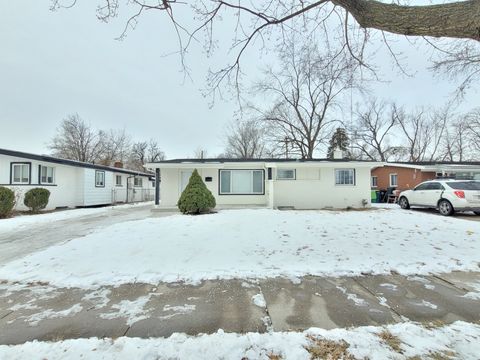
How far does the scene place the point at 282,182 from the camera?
49.5ft

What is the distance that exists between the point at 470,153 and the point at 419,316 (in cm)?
4260

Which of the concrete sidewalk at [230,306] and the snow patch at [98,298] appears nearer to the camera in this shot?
the concrete sidewalk at [230,306]

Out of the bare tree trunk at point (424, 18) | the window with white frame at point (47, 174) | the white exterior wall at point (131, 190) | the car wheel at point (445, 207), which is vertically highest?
the bare tree trunk at point (424, 18)

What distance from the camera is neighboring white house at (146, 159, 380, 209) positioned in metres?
14.9

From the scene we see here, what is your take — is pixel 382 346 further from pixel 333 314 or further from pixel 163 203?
pixel 163 203

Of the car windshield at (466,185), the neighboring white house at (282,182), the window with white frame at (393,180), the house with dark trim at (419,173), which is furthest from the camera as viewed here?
the window with white frame at (393,180)

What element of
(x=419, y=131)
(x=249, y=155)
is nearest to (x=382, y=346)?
(x=249, y=155)

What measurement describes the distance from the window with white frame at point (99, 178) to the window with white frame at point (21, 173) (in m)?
4.24

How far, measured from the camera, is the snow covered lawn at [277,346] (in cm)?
225

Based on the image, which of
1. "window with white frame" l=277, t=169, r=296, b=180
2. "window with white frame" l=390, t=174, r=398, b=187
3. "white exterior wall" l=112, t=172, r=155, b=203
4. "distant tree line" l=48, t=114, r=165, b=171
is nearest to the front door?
"window with white frame" l=277, t=169, r=296, b=180

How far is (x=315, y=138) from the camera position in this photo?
29781 mm

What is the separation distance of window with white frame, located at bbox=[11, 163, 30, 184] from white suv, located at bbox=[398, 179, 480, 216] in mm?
20566

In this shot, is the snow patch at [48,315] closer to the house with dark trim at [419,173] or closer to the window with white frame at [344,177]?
the window with white frame at [344,177]

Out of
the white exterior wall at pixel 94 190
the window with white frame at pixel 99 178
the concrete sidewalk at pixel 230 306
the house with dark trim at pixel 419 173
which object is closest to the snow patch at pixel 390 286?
the concrete sidewalk at pixel 230 306
